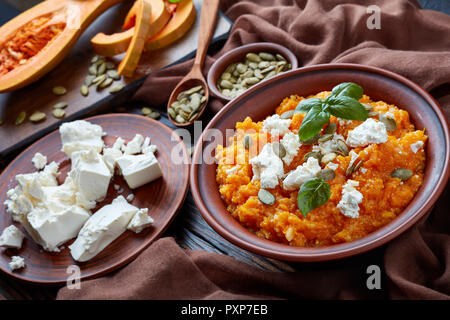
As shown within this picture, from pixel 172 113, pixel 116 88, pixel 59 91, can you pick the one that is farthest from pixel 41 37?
pixel 172 113

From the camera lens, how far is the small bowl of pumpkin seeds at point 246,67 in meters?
2.22

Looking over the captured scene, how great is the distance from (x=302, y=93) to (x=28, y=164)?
1457 millimetres

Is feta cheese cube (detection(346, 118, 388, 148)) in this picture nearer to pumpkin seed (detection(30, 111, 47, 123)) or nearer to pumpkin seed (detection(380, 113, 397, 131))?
pumpkin seed (detection(380, 113, 397, 131))

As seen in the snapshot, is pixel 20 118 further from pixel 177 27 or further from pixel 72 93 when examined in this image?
pixel 177 27

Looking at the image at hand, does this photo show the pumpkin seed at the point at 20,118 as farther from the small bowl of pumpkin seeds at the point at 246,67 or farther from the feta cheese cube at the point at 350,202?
the feta cheese cube at the point at 350,202

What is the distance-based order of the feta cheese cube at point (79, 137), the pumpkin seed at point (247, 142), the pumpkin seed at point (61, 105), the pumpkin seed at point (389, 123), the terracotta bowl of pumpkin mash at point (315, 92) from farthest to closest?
the pumpkin seed at point (61, 105)
the feta cheese cube at point (79, 137)
the pumpkin seed at point (247, 142)
the pumpkin seed at point (389, 123)
the terracotta bowl of pumpkin mash at point (315, 92)

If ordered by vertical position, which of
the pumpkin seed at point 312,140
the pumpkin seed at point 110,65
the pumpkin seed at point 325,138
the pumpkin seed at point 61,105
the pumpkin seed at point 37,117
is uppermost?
the pumpkin seed at point 325,138

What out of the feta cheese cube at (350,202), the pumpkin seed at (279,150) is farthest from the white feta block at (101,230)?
the feta cheese cube at (350,202)

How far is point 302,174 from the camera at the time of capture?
1.46 meters

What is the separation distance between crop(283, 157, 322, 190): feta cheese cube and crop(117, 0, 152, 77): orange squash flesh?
56.6 inches

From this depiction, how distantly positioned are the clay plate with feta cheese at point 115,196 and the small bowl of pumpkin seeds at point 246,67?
39cm

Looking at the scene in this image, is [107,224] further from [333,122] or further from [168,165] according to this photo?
[333,122]

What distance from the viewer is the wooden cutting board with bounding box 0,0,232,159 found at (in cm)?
248

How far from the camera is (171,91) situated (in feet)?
8.11
